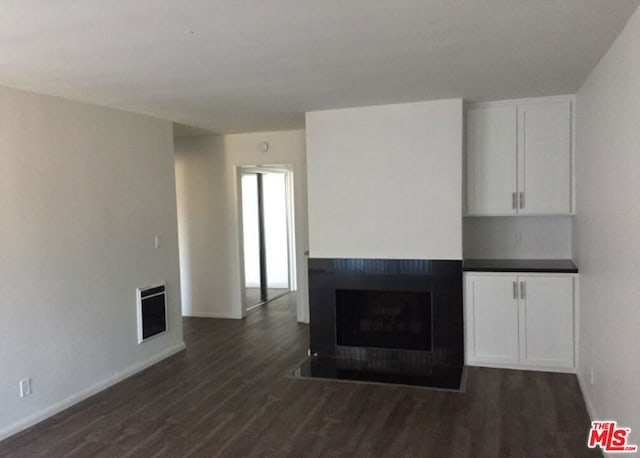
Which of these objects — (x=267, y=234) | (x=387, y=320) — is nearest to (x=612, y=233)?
(x=387, y=320)

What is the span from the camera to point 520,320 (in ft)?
14.5

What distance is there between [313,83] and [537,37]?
1546 mm

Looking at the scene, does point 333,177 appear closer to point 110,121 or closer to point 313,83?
point 313,83

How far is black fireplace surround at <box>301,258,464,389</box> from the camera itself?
455 cm

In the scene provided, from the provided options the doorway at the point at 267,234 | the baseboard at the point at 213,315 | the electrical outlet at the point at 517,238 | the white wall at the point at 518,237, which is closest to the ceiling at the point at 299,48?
the white wall at the point at 518,237

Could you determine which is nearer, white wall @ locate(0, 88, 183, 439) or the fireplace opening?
white wall @ locate(0, 88, 183, 439)

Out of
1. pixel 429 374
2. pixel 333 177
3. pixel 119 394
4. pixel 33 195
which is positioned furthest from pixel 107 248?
pixel 429 374

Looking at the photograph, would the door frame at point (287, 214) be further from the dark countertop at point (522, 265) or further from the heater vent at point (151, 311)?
the dark countertop at point (522, 265)

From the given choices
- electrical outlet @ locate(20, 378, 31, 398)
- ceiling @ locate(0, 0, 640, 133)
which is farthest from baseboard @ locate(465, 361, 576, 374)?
electrical outlet @ locate(20, 378, 31, 398)

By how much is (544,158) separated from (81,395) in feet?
14.7

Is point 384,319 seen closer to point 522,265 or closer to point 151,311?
point 522,265

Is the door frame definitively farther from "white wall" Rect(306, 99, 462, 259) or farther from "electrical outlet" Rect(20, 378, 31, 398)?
"electrical outlet" Rect(20, 378, 31, 398)

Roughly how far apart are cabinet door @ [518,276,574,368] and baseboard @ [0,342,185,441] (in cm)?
346

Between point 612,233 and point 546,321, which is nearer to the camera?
point 612,233
